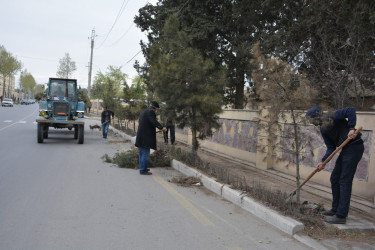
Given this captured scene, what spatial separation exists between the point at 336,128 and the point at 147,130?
190 inches

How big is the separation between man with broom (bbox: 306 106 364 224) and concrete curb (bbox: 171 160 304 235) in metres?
0.77

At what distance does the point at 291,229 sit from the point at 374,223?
1.66 metres

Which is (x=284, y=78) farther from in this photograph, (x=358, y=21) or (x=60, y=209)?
(x=60, y=209)

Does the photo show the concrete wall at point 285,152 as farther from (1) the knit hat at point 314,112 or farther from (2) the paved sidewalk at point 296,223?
(1) the knit hat at point 314,112

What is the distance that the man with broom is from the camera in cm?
503

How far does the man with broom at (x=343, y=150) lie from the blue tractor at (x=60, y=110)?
1151 cm

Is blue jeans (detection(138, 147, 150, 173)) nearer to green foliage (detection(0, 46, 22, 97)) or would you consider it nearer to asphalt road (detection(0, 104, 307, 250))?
asphalt road (detection(0, 104, 307, 250))

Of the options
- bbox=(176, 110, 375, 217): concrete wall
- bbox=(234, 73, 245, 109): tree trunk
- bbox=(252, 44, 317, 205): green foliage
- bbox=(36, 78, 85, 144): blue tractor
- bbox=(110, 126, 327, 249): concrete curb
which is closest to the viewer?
bbox=(110, 126, 327, 249): concrete curb

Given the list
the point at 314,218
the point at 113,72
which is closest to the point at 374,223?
the point at 314,218

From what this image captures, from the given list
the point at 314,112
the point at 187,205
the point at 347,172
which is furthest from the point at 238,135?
the point at 347,172

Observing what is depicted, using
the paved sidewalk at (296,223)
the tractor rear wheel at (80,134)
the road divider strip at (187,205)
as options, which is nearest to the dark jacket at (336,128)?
the paved sidewalk at (296,223)

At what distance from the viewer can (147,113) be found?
8.88m

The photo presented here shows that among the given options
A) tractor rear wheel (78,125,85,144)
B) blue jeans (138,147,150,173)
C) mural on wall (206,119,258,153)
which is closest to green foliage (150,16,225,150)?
mural on wall (206,119,258,153)

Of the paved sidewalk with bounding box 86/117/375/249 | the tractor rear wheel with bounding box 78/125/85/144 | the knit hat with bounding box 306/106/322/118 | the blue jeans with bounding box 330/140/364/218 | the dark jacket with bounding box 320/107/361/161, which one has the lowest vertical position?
the paved sidewalk with bounding box 86/117/375/249
